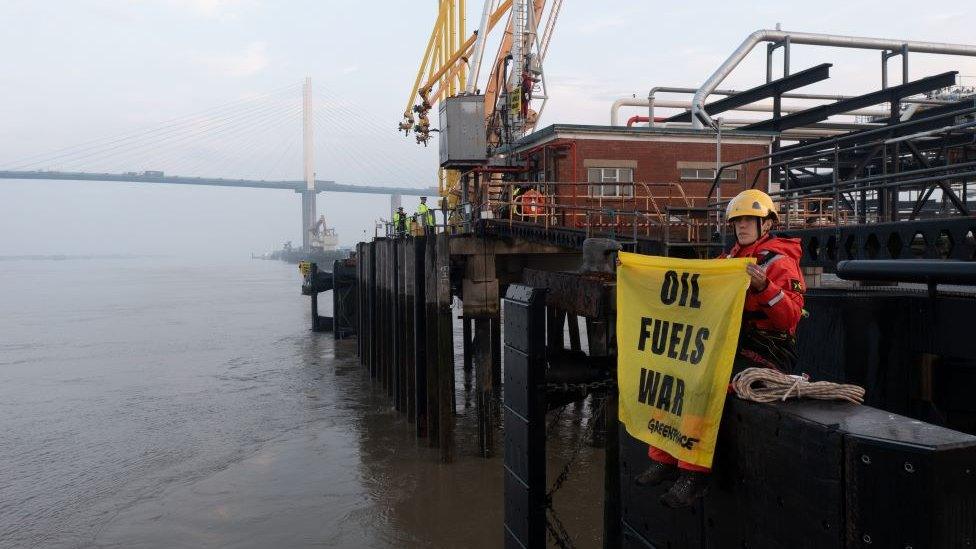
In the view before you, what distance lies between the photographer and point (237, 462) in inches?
629

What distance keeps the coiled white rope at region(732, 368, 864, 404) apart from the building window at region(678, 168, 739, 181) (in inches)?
785

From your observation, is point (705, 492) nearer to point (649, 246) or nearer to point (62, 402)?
point (649, 246)

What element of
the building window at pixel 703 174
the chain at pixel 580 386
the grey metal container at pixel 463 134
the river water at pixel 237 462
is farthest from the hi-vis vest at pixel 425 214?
the chain at pixel 580 386

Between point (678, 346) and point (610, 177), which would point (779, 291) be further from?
point (610, 177)

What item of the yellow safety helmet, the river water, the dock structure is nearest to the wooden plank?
the dock structure

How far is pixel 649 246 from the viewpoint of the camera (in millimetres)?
13469

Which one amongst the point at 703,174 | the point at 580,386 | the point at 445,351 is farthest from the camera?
the point at 703,174

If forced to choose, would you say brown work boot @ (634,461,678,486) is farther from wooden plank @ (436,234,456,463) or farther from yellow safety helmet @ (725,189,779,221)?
wooden plank @ (436,234,456,463)

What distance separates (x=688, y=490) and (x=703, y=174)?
807 inches

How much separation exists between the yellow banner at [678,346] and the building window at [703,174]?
18832 mm

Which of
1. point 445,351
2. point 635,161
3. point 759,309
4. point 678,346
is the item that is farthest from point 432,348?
point 759,309

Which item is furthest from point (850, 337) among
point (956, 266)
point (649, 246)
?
point (649, 246)

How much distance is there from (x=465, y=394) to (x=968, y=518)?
64.9 feet

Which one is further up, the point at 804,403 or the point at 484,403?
the point at 804,403
